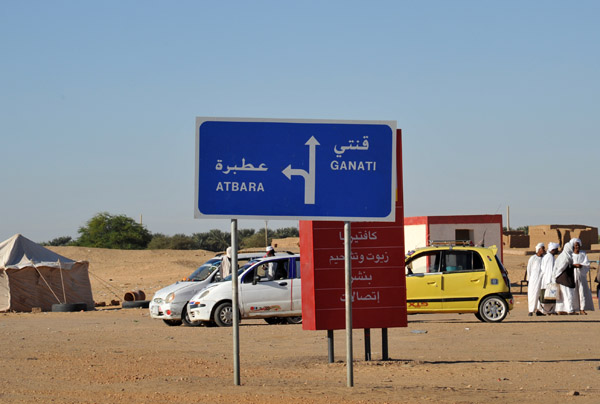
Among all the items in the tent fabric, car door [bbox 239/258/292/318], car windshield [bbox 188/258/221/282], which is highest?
the tent fabric

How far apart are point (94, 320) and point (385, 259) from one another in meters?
14.8

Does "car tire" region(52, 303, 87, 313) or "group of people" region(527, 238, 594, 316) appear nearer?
"group of people" region(527, 238, 594, 316)

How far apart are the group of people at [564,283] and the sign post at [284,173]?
1317 cm

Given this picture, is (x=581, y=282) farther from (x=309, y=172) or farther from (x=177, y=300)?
(x=309, y=172)

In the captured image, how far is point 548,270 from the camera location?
23359 mm

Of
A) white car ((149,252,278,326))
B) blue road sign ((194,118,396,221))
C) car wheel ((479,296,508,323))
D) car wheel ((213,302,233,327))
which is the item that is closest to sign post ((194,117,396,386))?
blue road sign ((194,118,396,221))

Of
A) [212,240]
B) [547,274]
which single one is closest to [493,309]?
[547,274]

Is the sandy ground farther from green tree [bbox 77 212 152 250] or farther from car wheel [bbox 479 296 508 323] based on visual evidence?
green tree [bbox 77 212 152 250]

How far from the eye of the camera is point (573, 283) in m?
22.8

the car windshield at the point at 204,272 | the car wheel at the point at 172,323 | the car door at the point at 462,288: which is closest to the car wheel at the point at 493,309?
the car door at the point at 462,288

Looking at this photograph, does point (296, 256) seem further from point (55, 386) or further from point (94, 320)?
point (55, 386)

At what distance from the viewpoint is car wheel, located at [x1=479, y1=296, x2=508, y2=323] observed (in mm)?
21172

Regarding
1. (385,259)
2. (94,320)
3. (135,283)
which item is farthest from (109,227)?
(385,259)

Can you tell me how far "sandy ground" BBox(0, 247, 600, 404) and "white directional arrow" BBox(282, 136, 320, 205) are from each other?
7.34ft
